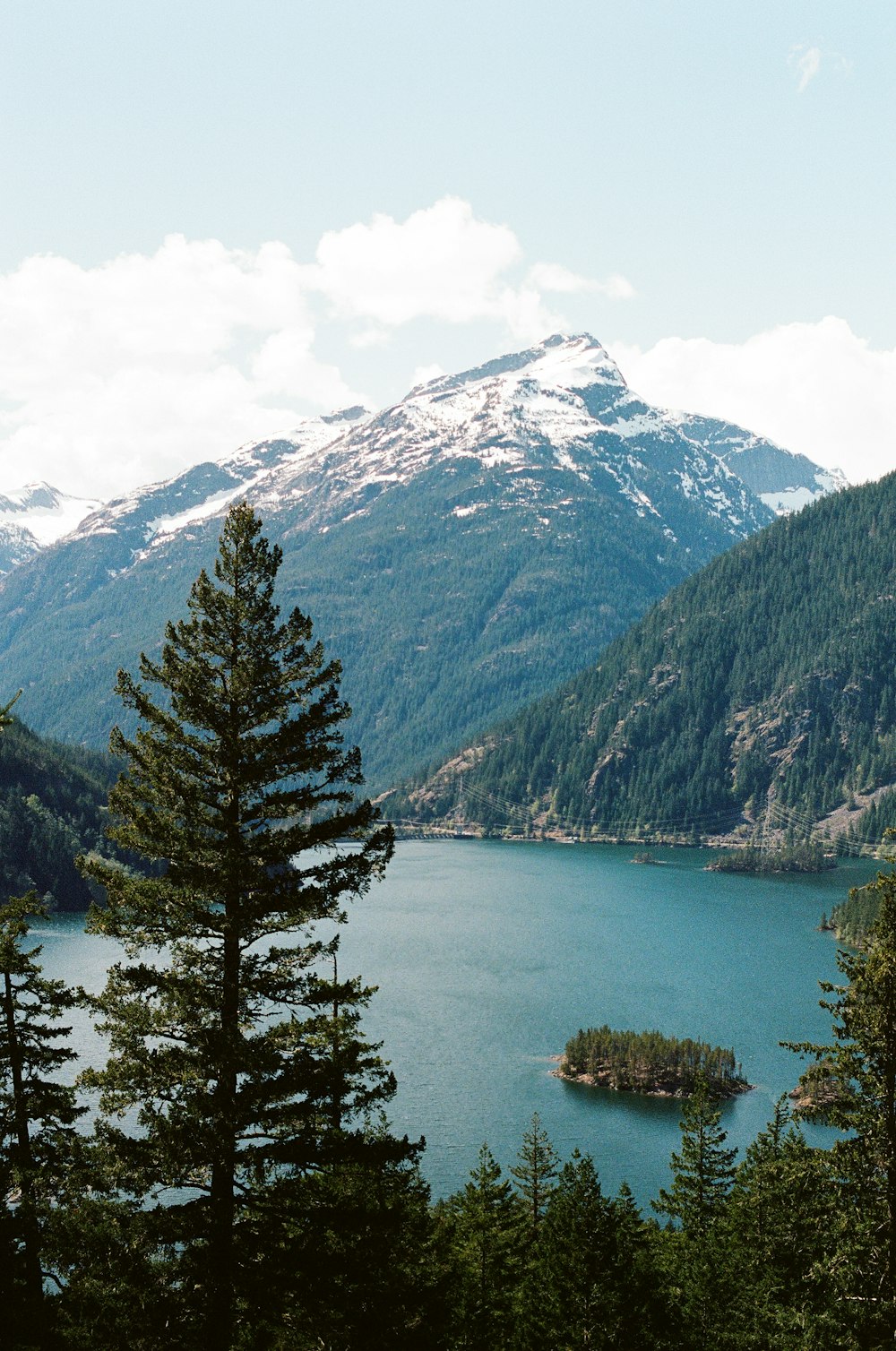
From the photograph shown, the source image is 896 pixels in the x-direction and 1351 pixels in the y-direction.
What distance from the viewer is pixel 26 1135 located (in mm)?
32719

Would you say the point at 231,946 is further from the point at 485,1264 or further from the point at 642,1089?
the point at 642,1089

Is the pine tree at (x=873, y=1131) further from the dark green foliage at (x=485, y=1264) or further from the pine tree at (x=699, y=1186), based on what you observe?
the pine tree at (x=699, y=1186)

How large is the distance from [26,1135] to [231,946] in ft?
41.8

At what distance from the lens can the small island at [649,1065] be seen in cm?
11150

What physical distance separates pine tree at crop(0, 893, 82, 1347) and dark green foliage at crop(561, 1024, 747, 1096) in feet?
284

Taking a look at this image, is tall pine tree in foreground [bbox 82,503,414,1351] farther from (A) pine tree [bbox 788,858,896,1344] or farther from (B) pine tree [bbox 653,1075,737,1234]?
(B) pine tree [bbox 653,1075,737,1234]

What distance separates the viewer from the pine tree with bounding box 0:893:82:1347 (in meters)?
31.2

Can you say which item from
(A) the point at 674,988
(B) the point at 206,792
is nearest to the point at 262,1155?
(B) the point at 206,792

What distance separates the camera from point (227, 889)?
24578 millimetres

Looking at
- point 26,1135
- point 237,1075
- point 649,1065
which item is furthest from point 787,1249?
point 649,1065

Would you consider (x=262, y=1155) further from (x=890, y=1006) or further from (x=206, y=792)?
(x=890, y=1006)

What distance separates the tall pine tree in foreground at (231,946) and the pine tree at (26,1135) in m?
7.36

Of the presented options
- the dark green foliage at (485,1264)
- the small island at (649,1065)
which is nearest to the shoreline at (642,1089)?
the small island at (649,1065)

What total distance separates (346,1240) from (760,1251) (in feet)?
84.9
